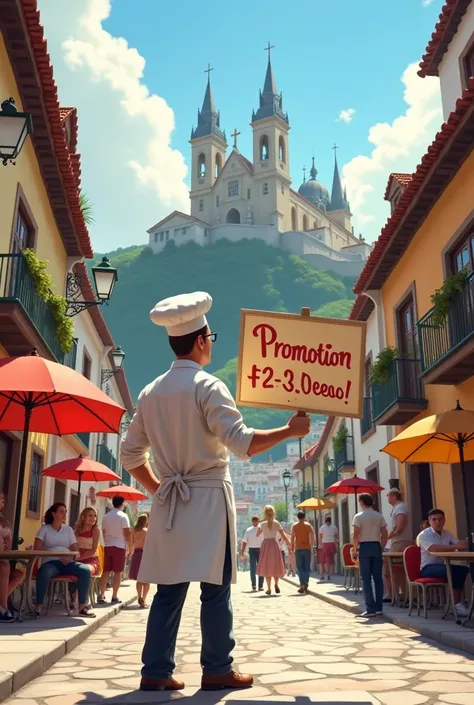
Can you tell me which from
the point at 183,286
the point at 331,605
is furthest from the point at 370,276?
the point at 183,286

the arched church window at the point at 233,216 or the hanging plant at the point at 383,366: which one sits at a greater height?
the arched church window at the point at 233,216

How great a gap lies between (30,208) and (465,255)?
7619mm

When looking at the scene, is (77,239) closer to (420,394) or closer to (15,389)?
(420,394)

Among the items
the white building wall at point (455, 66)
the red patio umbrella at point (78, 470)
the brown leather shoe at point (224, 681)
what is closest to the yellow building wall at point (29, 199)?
the red patio umbrella at point (78, 470)

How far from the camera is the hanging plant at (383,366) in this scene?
15.4 metres

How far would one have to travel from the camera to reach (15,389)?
671 cm

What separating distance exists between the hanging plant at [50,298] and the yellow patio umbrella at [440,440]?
6019 mm

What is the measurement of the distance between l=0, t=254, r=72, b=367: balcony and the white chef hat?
6.00 m

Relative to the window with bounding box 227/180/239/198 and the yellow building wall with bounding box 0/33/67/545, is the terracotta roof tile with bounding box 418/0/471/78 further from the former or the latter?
the window with bounding box 227/180/239/198

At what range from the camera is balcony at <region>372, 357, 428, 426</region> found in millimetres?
14141

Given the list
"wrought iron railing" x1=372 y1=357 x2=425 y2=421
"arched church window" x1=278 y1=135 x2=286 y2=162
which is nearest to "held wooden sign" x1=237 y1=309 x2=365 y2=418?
"wrought iron railing" x1=372 y1=357 x2=425 y2=421

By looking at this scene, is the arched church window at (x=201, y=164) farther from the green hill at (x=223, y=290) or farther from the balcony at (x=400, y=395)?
the balcony at (x=400, y=395)

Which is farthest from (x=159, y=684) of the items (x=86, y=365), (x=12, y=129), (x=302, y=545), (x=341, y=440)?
(x=341, y=440)

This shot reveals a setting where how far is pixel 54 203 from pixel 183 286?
101 metres
